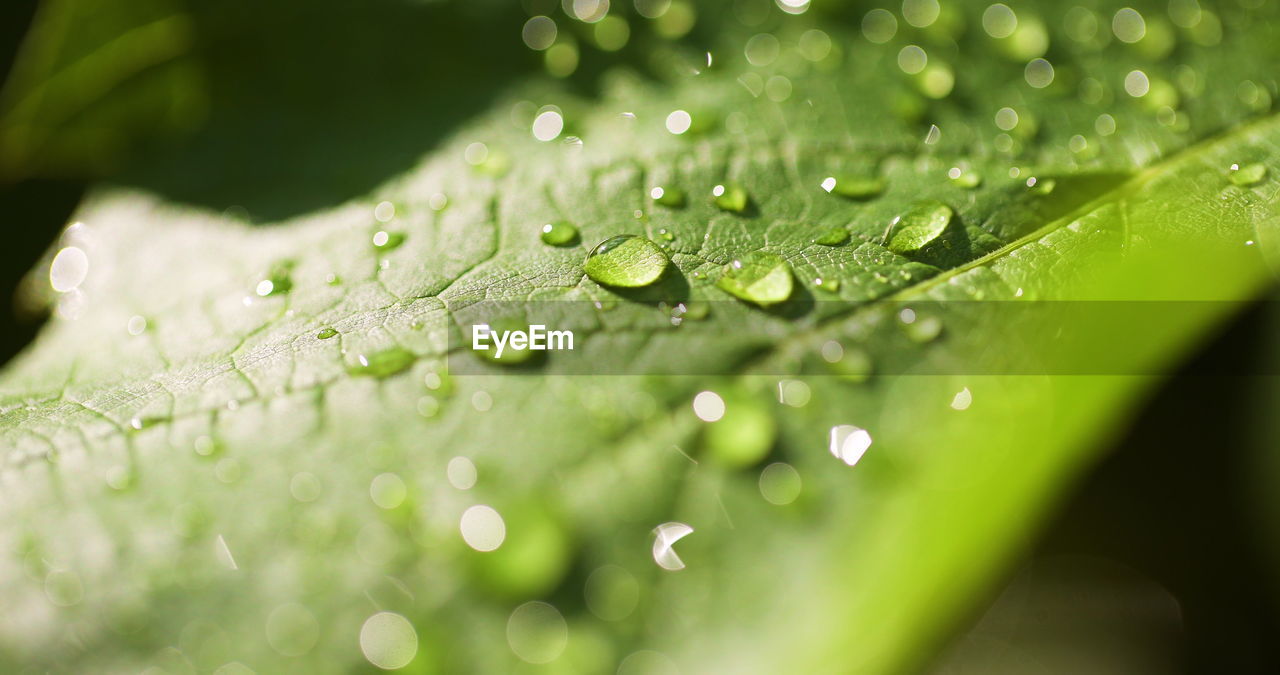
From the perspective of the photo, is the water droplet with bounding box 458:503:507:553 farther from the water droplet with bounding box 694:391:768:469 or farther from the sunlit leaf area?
the water droplet with bounding box 694:391:768:469

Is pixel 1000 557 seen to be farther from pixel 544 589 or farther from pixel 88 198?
pixel 88 198

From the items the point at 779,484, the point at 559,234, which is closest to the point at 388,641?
the point at 779,484

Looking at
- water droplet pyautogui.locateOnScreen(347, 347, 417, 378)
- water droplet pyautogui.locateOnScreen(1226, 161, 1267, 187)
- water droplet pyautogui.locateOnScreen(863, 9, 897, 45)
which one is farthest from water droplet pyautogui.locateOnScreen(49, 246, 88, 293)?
water droplet pyautogui.locateOnScreen(1226, 161, 1267, 187)

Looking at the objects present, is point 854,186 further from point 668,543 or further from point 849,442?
point 668,543

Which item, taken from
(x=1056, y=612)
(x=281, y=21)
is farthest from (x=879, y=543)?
(x=281, y=21)

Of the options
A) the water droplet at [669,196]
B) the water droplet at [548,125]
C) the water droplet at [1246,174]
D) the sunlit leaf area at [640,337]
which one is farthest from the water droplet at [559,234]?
the water droplet at [1246,174]

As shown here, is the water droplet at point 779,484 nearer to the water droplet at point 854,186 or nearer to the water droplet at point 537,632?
the water droplet at point 537,632
